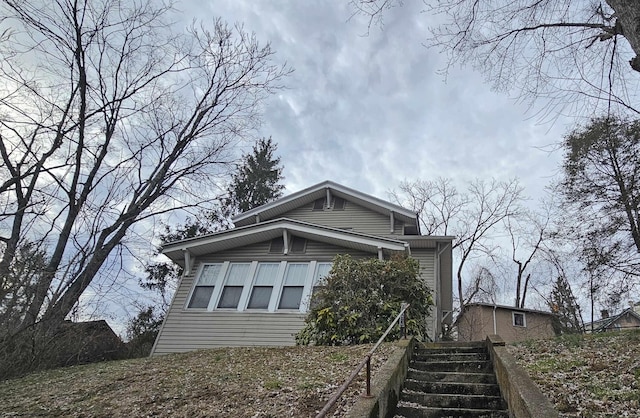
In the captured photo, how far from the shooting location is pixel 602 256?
39.5ft

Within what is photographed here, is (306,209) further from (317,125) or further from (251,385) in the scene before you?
(251,385)

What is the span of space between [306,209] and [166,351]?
21.4ft

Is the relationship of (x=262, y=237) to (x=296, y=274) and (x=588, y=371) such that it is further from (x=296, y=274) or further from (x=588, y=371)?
(x=588, y=371)

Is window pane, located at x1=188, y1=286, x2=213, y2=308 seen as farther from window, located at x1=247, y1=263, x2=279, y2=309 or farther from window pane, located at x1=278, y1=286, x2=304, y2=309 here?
window pane, located at x1=278, y1=286, x2=304, y2=309

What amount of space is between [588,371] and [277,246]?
Answer: 8513 mm

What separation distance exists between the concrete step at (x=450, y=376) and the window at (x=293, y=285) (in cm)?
543

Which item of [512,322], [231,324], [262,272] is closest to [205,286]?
[231,324]

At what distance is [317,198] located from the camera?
1470 centimetres

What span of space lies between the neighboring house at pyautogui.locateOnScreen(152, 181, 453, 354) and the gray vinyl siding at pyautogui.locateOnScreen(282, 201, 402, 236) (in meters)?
0.08

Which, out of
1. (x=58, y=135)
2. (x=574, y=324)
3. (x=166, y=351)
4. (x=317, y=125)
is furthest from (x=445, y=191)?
(x=58, y=135)

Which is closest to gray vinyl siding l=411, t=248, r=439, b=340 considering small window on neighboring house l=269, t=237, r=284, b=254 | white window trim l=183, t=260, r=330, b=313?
white window trim l=183, t=260, r=330, b=313

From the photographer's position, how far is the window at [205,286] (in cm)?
1152

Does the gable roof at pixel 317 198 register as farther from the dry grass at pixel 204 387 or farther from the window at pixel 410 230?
the dry grass at pixel 204 387

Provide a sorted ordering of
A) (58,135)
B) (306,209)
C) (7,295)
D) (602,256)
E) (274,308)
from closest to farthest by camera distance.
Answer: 1. (7,295)
2. (58,135)
3. (274,308)
4. (602,256)
5. (306,209)
